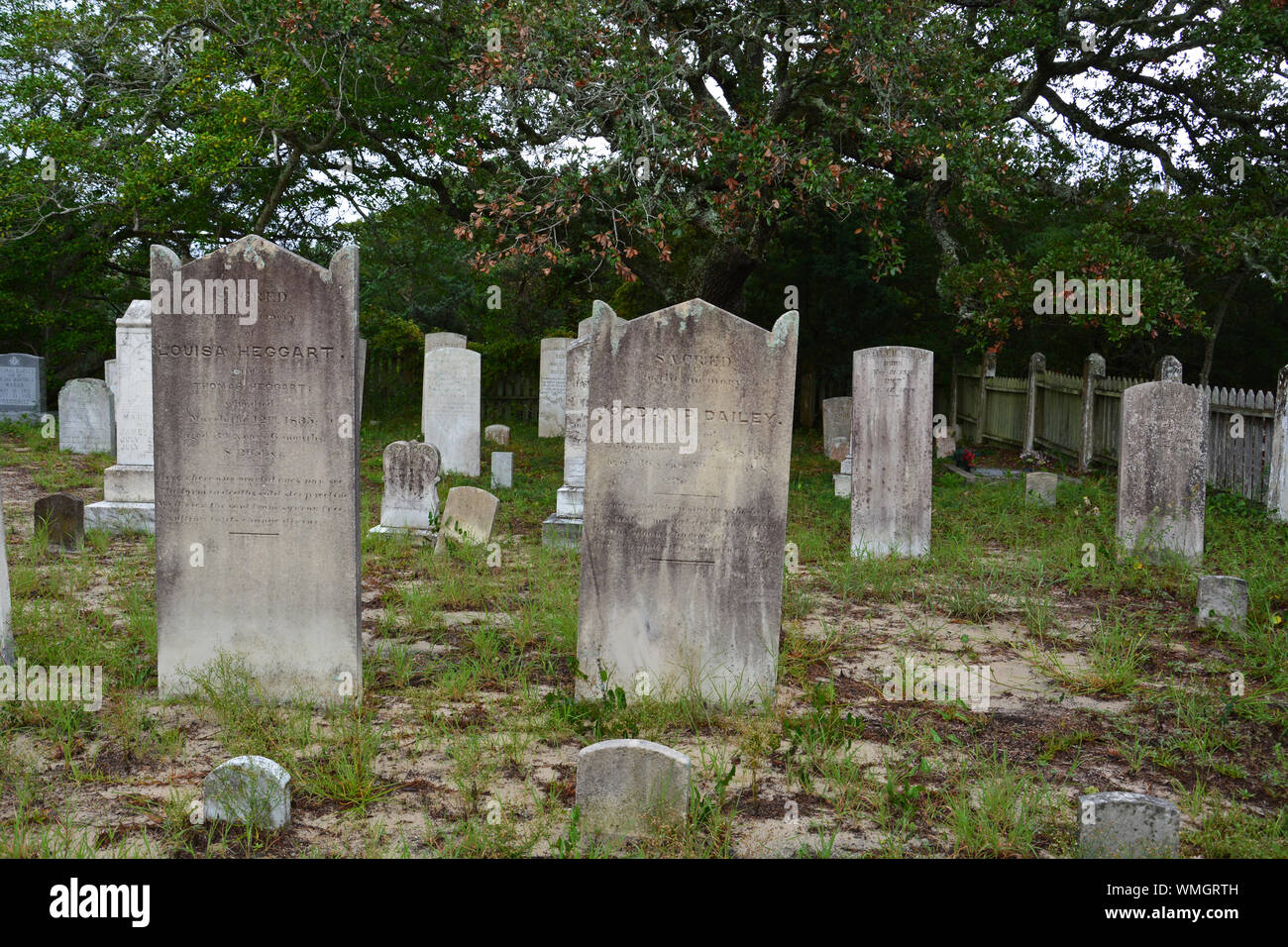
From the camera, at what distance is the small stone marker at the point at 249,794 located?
3779 mm

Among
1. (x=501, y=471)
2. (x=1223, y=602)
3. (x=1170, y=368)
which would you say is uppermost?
(x=1170, y=368)

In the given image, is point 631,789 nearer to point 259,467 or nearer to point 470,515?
point 259,467

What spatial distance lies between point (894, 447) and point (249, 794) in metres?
6.73

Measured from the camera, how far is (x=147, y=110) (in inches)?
674

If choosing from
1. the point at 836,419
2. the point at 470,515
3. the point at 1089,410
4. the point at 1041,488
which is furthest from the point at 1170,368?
the point at 836,419

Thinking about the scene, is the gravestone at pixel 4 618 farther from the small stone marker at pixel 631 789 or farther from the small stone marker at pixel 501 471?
the small stone marker at pixel 501 471

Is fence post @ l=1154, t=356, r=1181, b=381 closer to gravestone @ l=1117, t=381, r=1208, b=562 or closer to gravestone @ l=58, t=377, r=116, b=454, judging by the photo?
gravestone @ l=1117, t=381, r=1208, b=562

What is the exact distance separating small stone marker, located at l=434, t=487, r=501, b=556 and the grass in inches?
31.7

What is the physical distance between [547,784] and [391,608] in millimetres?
3026

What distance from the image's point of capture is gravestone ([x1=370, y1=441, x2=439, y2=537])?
9.56m

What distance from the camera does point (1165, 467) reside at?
29.2 ft

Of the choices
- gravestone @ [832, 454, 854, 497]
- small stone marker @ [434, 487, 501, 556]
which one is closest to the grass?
small stone marker @ [434, 487, 501, 556]

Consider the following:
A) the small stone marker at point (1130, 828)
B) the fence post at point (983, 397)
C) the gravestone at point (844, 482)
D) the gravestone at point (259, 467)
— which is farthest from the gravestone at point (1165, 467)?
the fence post at point (983, 397)

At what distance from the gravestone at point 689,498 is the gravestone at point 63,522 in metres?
5.40
